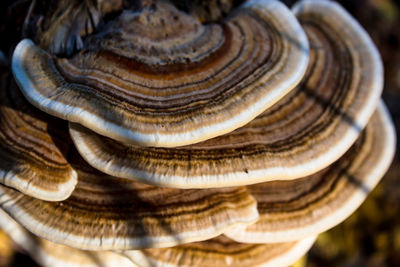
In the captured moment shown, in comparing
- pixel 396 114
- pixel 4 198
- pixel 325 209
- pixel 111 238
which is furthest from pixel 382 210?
pixel 4 198

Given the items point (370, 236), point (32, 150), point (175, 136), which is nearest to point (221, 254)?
point (175, 136)

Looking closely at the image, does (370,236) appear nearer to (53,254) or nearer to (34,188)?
(53,254)

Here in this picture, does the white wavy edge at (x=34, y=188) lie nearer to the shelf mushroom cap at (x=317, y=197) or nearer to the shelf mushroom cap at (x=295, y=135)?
the shelf mushroom cap at (x=295, y=135)

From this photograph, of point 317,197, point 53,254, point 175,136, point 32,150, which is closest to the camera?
point 175,136

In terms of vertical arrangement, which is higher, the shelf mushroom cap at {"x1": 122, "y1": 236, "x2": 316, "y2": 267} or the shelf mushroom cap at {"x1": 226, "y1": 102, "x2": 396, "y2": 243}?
the shelf mushroom cap at {"x1": 226, "y1": 102, "x2": 396, "y2": 243}

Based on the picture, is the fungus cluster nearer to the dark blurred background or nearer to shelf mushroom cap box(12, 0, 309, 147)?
shelf mushroom cap box(12, 0, 309, 147)

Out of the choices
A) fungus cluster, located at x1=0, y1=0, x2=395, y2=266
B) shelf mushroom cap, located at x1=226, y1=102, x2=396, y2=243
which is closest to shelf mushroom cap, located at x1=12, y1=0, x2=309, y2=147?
fungus cluster, located at x1=0, y1=0, x2=395, y2=266

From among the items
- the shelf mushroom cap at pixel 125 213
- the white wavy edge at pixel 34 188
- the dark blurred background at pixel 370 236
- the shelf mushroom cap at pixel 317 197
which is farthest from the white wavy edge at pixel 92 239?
the dark blurred background at pixel 370 236
